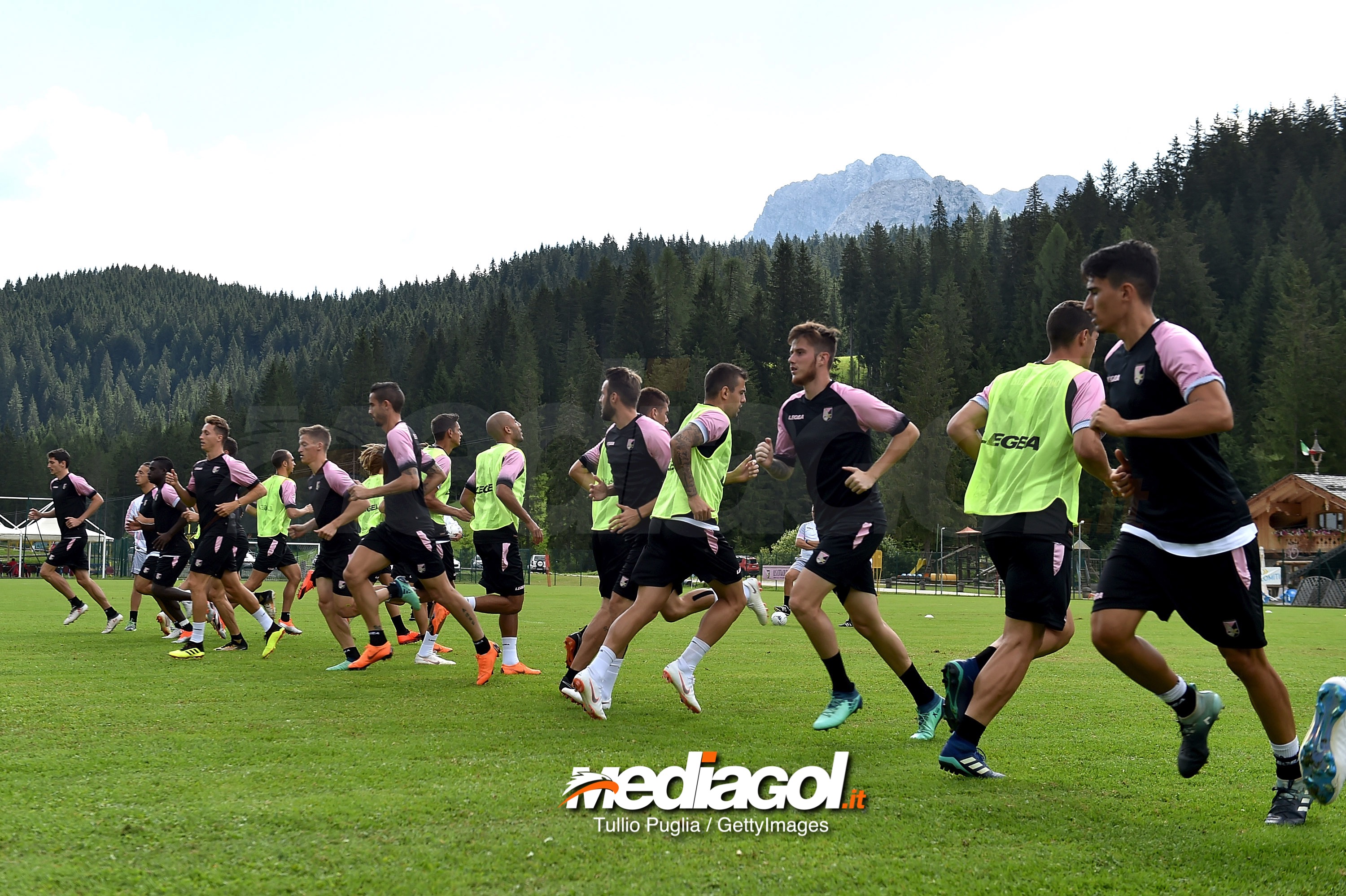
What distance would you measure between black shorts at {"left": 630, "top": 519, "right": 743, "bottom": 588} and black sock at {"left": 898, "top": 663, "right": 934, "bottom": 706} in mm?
1462

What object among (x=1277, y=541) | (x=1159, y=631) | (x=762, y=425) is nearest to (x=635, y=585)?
(x=1159, y=631)

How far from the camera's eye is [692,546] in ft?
24.7

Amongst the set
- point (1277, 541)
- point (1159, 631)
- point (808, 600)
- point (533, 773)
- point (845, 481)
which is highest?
point (845, 481)

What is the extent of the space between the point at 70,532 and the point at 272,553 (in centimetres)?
361

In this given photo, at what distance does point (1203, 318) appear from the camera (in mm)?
79625

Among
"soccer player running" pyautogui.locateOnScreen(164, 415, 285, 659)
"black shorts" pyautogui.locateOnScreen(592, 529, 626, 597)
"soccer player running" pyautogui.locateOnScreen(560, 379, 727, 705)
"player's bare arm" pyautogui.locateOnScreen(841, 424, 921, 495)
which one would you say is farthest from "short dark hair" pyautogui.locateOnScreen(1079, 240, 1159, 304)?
"soccer player running" pyautogui.locateOnScreen(164, 415, 285, 659)

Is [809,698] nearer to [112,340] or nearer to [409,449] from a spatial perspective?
[409,449]

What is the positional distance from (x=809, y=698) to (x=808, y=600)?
6.41ft

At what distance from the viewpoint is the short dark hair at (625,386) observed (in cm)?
844

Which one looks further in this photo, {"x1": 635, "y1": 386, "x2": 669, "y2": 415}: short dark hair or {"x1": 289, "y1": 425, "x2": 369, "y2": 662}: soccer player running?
{"x1": 289, "y1": 425, "x2": 369, "y2": 662}: soccer player running

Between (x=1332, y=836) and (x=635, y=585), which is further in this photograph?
(x=635, y=585)

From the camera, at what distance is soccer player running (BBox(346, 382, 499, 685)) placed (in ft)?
30.7

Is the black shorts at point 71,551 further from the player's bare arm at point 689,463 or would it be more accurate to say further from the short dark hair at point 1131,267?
the short dark hair at point 1131,267

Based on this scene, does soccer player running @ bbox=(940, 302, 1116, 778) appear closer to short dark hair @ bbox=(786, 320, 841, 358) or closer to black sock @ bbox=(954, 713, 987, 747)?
black sock @ bbox=(954, 713, 987, 747)
